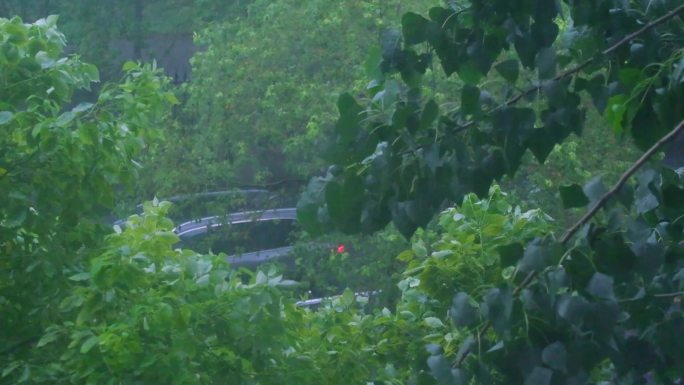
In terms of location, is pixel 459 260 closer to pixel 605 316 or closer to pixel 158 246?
pixel 158 246

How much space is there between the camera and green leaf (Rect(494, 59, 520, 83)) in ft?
8.48

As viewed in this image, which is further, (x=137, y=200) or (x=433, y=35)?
(x=137, y=200)

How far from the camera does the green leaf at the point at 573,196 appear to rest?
221 centimetres

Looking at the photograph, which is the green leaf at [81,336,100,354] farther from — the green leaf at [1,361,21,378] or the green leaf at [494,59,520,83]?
the green leaf at [494,59,520,83]

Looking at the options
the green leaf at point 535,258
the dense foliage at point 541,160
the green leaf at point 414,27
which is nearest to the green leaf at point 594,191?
the dense foliage at point 541,160

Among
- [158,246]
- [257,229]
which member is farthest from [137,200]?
[158,246]

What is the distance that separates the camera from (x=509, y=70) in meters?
2.60

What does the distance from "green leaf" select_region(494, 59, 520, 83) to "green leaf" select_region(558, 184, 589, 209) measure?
46cm

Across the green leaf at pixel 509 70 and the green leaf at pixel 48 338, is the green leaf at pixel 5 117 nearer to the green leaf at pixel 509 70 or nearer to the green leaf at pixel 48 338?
the green leaf at pixel 48 338

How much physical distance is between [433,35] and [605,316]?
0.90 m

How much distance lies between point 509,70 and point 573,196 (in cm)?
50

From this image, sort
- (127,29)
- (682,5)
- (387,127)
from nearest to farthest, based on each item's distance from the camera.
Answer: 1. (387,127)
2. (682,5)
3. (127,29)

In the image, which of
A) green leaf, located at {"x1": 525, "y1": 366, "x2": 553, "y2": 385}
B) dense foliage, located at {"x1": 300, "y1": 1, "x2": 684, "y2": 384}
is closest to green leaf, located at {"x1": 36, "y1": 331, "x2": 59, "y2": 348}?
dense foliage, located at {"x1": 300, "y1": 1, "x2": 684, "y2": 384}

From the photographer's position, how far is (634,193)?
226cm
